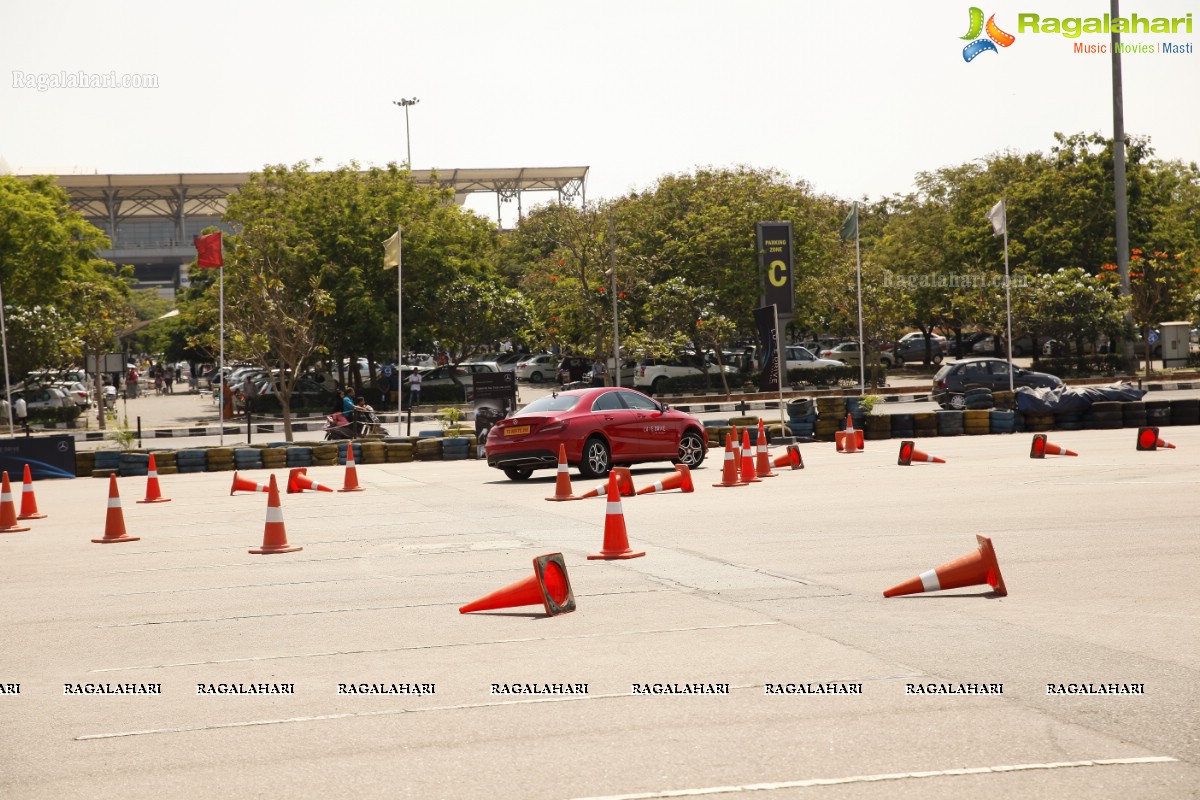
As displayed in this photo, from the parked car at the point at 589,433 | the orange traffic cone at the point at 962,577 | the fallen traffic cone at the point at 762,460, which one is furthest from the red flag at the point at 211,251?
the orange traffic cone at the point at 962,577

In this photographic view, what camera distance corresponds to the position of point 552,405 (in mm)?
19875

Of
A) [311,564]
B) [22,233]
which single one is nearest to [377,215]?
[22,233]

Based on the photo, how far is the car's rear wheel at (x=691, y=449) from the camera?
21016 millimetres

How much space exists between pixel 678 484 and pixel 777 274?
23868mm

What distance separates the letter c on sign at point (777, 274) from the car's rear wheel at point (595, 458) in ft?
69.5

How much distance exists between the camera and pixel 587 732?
5.62 metres

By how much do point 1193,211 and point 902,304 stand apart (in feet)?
99.2

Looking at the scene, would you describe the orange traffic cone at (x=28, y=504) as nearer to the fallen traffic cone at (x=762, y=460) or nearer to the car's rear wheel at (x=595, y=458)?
the car's rear wheel at (x=595, y=458)

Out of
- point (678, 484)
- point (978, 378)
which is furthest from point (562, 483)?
point (978, 378)

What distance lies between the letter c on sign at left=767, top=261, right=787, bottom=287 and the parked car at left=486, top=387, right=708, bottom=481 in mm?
19978

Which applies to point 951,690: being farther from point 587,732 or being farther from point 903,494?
point 903,494

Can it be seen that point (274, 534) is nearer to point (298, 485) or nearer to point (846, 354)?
point (298, 485)

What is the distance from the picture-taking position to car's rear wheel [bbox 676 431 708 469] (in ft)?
68.9

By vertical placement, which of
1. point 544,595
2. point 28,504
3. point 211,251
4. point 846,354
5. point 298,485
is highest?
point 211,251
